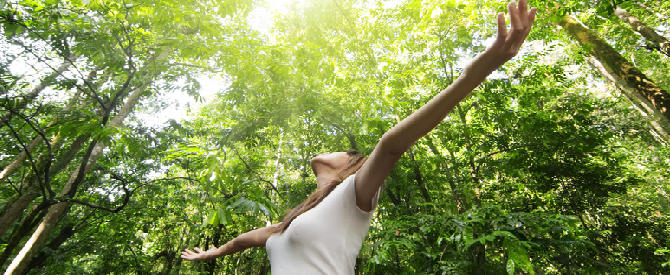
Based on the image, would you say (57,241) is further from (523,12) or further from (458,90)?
(523,12)

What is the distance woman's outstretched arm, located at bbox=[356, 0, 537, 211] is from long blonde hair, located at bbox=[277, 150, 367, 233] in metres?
0.70

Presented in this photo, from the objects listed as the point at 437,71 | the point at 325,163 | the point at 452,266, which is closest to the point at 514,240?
the point at 452,266

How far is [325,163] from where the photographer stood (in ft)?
6.58

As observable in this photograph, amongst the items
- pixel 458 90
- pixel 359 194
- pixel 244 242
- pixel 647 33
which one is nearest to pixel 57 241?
pixel 244 242

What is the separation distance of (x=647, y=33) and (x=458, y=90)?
8.42 metres

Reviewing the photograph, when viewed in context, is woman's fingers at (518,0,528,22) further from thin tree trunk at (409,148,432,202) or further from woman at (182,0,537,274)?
thin tree trunk at (409,148,432,202)

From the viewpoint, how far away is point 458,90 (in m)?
0.89

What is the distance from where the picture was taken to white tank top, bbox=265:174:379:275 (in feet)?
4.13

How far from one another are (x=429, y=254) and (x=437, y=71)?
4.34m

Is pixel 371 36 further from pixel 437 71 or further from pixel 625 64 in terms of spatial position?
pixel 625 64

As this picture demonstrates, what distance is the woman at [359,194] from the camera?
2.81 feet

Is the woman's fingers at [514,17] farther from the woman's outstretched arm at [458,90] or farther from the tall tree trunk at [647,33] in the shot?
the tall tree trunk at [647,33]

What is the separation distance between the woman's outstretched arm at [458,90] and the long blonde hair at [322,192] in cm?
70

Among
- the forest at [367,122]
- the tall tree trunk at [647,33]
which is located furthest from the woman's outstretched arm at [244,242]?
the tall tree trunk at [647,33]
